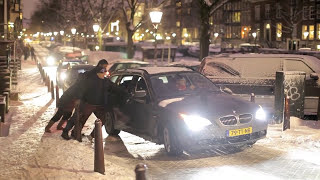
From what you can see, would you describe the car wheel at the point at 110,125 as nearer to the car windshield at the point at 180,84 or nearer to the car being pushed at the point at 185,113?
the car being pushed at the point at 185,113

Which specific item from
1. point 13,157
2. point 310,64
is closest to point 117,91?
point 13,157

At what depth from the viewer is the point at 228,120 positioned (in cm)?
893

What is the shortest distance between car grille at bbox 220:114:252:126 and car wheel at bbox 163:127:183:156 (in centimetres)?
90

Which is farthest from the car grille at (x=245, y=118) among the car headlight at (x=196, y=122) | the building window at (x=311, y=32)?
the building window at (x=311, y=32)

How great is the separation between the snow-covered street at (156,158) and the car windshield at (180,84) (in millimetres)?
1167

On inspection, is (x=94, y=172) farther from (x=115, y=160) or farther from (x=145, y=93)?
(x=145, y=93)

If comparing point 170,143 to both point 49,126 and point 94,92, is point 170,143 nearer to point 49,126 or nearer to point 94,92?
point 94,92

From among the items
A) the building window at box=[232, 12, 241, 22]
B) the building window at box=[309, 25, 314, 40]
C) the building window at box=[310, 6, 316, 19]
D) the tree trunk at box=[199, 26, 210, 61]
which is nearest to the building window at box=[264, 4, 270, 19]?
the building window at box=[309, 25, 314, 40]

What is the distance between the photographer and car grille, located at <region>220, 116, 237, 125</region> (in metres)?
8.89

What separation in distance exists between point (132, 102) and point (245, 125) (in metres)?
2.59

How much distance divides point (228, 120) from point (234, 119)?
0.41ft

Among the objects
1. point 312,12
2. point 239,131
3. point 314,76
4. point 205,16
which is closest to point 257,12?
point 312,12

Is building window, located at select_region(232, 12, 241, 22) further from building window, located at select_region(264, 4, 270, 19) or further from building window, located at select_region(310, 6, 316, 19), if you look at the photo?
building window, located at select_region(310, 6, 316, 19)

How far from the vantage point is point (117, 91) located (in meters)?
11.0
